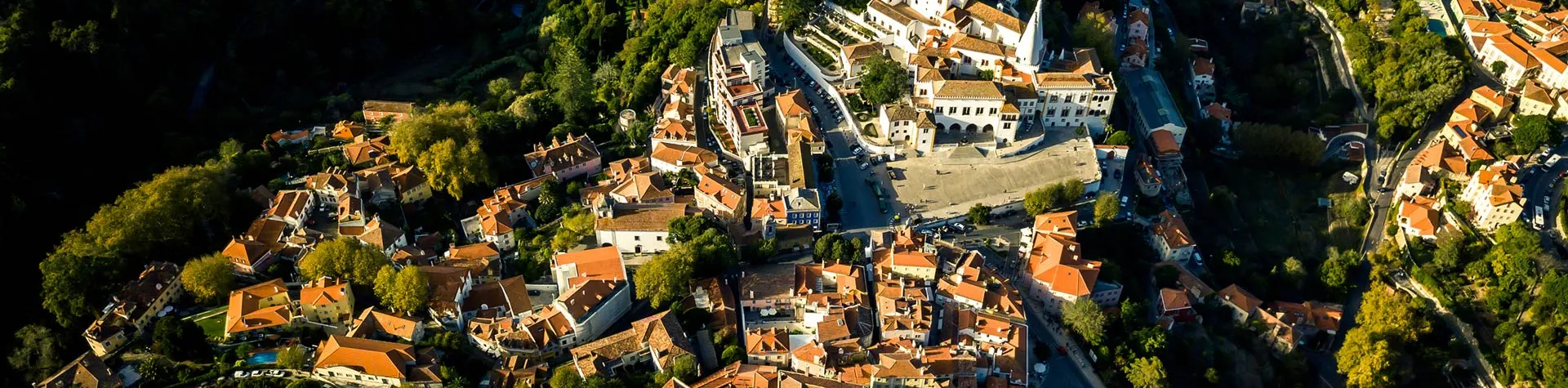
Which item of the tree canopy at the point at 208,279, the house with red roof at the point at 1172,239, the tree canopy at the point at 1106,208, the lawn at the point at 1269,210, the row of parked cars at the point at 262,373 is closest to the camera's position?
the row of parked cars at the point at 262,373

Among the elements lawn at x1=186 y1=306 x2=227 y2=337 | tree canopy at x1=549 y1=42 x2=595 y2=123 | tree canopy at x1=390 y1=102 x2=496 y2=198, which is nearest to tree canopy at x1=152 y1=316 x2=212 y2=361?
lawn at x1=186 y1=306 x2=227 y2=337

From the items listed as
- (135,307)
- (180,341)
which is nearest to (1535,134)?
(180,341)

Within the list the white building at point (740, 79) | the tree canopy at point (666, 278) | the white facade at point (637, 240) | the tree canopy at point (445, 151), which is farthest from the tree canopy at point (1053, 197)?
the tree canopy at point (445, 151)

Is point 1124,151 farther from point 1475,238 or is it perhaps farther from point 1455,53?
point 1455,53

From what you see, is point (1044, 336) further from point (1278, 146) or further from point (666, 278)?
point (1278, 146)

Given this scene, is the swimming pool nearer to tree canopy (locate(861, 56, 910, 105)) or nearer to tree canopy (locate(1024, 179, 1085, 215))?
tree canopy (locate(861, 56, 910, 105))

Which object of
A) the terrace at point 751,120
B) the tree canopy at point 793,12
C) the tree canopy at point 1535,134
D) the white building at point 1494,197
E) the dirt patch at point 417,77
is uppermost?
the tree canopy at point 793,12

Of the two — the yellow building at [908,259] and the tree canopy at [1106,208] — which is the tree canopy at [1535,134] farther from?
the yellow building at [908,259]
